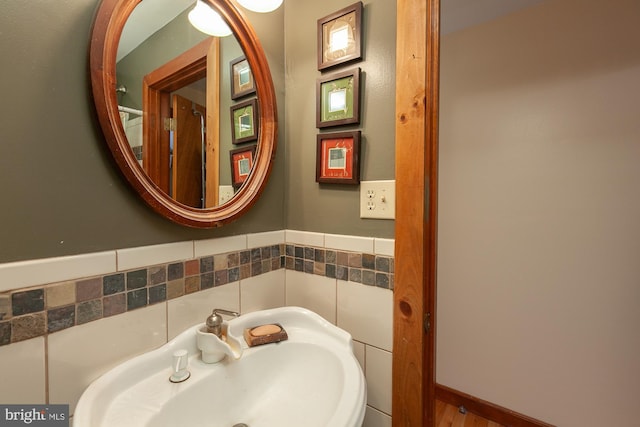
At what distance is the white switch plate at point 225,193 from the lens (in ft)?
2.70

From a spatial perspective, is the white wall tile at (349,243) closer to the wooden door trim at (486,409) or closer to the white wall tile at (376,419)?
the white wall tile at (376,419)

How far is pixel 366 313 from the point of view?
849 mm

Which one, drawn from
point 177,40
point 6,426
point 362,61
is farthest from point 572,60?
point 6,426

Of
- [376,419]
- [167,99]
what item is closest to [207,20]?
[167,99]

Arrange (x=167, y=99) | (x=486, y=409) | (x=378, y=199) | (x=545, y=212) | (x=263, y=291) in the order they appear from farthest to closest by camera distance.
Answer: (x=486, y=409) < (x=545, y=212) < (x=263, y=291) < (x=378, y=199) < (x=167, y=99)

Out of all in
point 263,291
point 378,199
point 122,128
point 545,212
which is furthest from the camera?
point 545,212

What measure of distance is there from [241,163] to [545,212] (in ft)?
5.08

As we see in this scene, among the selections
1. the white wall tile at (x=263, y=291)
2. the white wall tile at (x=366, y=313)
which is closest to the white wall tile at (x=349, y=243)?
the white wall tile at (x=366, y=313)

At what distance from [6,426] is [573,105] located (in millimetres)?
2215

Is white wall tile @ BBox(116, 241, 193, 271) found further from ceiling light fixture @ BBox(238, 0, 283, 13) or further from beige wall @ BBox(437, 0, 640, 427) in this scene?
beige wall @ BBox(437, 0, 640, 427)

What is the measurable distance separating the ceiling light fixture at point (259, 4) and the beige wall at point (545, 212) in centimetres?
129

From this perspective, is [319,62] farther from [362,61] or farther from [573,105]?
[573,105]

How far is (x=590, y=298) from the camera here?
1324mm

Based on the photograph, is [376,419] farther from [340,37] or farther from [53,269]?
[340,37]
